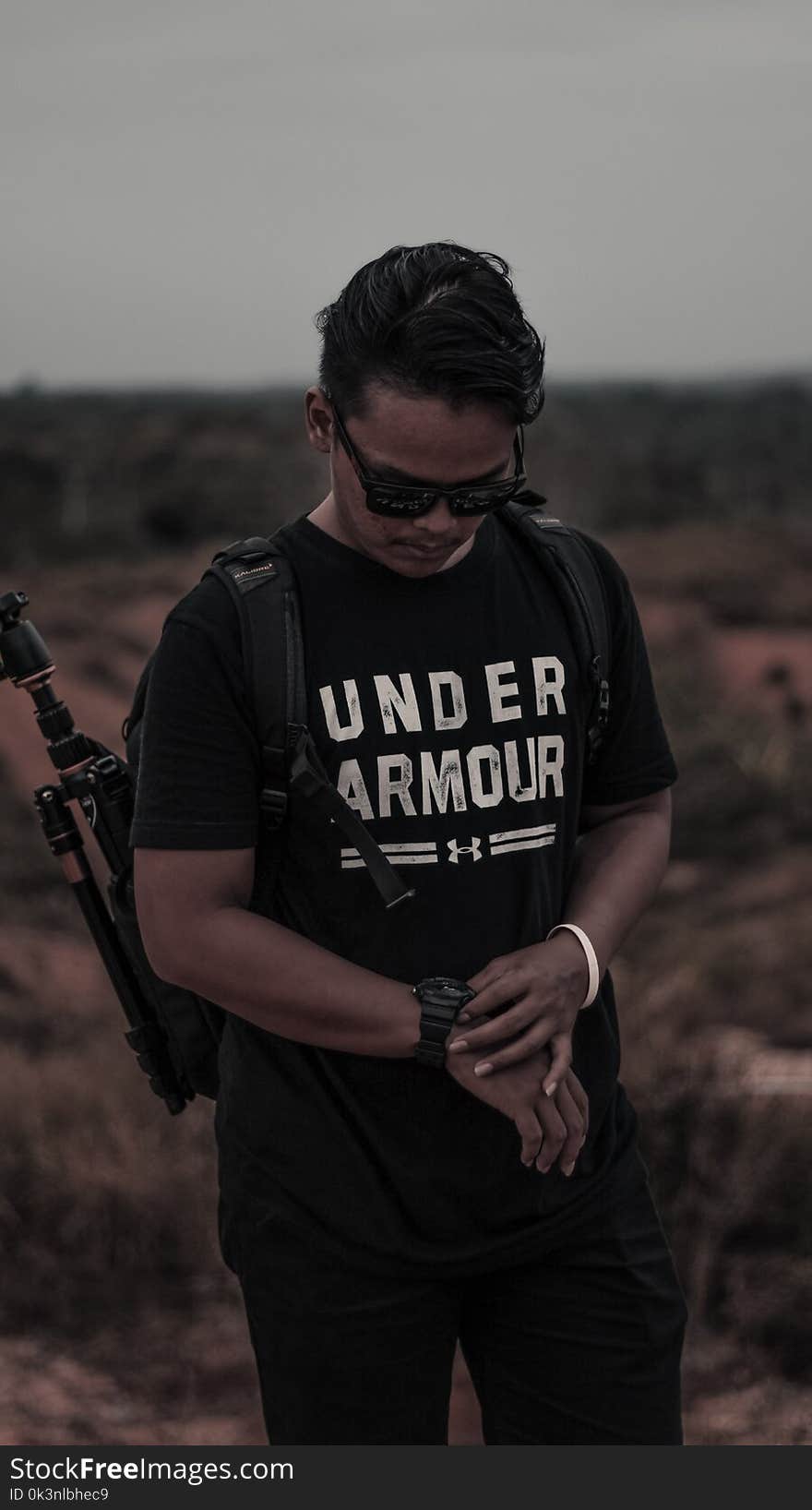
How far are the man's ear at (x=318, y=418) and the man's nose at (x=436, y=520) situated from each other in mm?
163

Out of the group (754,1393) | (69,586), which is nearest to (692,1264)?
(754,1393)

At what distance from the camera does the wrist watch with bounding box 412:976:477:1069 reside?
5.91 ft

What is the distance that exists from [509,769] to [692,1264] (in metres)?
2.57

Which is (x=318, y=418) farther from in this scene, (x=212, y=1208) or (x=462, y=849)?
(x=212, y=1208)

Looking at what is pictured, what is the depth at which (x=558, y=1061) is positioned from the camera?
184cm

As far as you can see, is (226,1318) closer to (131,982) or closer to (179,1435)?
(179,1435)

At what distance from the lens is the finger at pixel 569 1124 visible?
184 centimetres

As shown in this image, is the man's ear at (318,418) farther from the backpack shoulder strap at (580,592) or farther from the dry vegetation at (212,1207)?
the dry vegetation at (212,1207)

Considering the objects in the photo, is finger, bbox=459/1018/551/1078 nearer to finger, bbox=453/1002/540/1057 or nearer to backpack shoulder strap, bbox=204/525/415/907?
finger, bbox=453/1002/540/1057

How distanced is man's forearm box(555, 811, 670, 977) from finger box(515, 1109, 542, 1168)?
0.21 m

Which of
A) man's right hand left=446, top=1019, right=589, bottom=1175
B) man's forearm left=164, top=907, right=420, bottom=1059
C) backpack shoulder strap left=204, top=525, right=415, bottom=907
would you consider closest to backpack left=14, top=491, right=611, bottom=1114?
backpack shoulder strap left=204, top=525, right=415, bottom=907

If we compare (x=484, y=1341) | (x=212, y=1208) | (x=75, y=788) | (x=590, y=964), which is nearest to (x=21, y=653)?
(x=75, y=788)

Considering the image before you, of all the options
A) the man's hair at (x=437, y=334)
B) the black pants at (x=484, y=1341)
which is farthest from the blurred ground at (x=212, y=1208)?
the man's hair at (x=437, y=334)

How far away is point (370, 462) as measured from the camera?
178 centimetres
